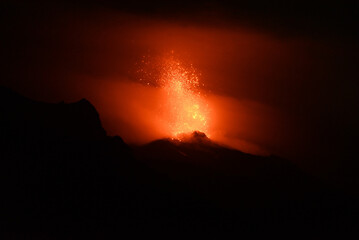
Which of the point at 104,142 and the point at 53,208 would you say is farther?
the point at 104,142

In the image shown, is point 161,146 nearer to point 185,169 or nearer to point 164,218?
point 185,169

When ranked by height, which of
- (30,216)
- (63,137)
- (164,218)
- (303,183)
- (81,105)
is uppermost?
(303,183)

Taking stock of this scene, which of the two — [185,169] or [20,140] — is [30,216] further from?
[185,169]

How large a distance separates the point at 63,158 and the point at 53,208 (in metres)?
7.64

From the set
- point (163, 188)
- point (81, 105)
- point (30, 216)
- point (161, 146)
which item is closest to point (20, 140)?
point (30, 216)

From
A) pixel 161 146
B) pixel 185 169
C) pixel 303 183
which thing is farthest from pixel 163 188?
pixel 303 183

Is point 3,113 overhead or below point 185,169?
below

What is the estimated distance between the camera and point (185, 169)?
10162 centimetres

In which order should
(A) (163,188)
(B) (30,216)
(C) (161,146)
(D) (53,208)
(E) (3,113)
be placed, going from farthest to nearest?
(C) (161,146) → (A) (163,188) → (E) (3,113) → (D) (53,208) → (B) (30,216)

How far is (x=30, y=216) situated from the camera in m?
43.9

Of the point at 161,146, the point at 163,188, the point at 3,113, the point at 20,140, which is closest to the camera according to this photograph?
the point at 20,140

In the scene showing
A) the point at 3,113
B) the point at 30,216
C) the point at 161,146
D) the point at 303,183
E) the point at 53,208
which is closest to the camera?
the point at 30,216

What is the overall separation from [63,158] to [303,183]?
316ft

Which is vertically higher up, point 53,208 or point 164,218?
point 164,218
